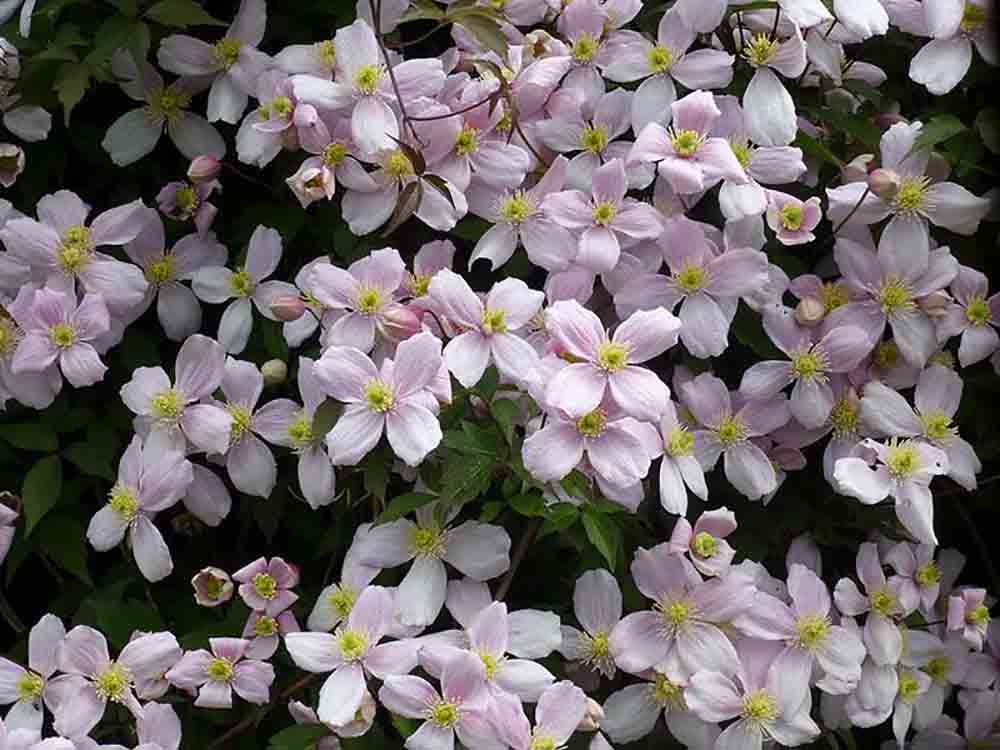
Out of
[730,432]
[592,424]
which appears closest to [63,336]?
[592,424]

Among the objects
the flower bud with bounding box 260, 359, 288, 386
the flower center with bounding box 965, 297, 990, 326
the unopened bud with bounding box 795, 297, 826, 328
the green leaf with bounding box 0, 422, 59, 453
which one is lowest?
the green leaf with bounding box 0, 422, 59, 453

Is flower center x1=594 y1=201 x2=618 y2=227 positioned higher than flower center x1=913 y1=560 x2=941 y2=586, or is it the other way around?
flower center x1=594 y1=201 x2=618 y2=227

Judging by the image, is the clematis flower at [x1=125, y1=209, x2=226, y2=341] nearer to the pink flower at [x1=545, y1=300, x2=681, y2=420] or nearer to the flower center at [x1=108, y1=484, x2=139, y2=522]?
the flower center at [x1=108, y1=484, x2=139, y2=522]

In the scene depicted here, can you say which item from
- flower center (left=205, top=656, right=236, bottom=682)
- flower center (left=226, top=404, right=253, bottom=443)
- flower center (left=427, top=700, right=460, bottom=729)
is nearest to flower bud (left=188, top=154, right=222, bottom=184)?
flower center (left=226, top=404, right=253, bottom=443)

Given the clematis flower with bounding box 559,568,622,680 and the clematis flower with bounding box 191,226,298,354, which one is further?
the clematis flower with bounding box 191,226,298,354

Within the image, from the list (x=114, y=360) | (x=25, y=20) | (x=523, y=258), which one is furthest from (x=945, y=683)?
(x=25, y=20)

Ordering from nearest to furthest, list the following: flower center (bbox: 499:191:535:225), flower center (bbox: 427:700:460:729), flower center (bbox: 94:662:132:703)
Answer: flower center (bbox: 427:700:460:729), flower center (bbox: 94:662:132:703), flower center (bbox: 499:191:535:225)

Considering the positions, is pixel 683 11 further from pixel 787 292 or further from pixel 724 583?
pixel 724 583
